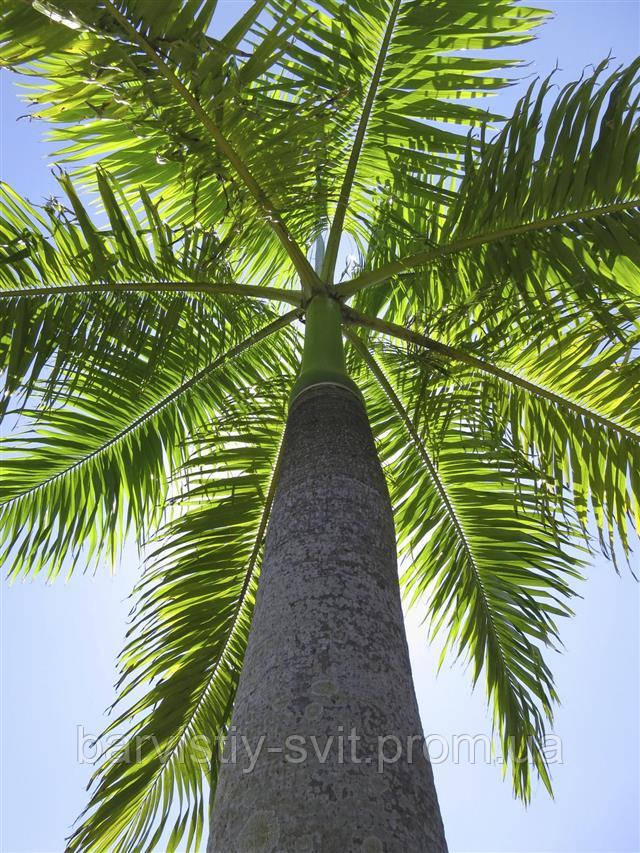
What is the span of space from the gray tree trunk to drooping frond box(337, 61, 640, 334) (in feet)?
5.96

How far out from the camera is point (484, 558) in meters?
5.12

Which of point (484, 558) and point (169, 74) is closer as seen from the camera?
point (169, 74)

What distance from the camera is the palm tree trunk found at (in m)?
1.76

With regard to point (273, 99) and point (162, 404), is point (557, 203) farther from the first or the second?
point (162, 404)

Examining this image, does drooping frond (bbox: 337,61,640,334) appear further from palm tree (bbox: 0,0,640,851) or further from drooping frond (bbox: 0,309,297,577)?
drooping frond (bbox: 0,309,297,577)

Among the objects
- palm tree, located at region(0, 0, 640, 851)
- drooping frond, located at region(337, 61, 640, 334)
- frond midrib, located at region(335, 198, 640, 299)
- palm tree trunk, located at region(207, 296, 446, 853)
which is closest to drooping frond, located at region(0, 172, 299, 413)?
palm tree, located at region(0, 0, 640, 851)

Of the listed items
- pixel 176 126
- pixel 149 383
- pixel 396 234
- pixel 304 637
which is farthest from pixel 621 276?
pixel 304 637

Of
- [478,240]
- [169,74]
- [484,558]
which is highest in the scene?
[169,74]

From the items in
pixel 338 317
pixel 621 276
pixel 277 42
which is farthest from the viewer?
pixel 621 276

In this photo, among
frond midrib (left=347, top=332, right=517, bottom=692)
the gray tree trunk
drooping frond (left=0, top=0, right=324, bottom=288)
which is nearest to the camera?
the gray tree trunk

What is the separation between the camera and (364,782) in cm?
180

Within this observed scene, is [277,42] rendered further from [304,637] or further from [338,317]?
[304,637]

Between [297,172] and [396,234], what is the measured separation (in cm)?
89

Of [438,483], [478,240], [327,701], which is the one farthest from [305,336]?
[327,701]
